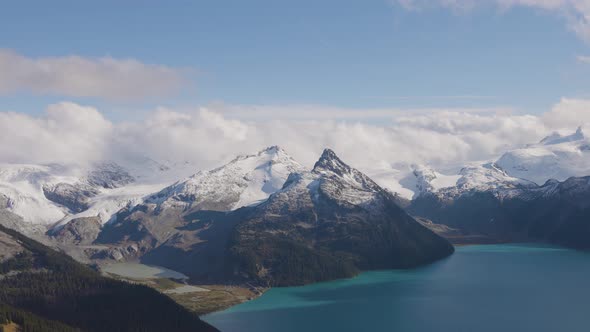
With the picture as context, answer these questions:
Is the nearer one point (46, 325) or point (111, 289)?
point (46, 325)

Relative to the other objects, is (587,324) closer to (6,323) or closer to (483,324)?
(483,324)

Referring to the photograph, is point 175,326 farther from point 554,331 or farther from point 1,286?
point 554,331

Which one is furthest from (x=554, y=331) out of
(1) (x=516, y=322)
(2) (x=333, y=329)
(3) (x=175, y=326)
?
(3) (x=175, y=326)

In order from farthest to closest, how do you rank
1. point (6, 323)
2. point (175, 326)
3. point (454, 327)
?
point (454, 327) → point (175, 326) → point (6, 323)

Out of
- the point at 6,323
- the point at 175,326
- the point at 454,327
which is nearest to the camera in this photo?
the point at 6,323

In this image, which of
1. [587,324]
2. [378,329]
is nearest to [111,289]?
[378,329]

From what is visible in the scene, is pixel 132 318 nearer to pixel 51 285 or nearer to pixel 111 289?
pixel 111 289

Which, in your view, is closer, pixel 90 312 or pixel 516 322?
Answer: pixel 90 312
